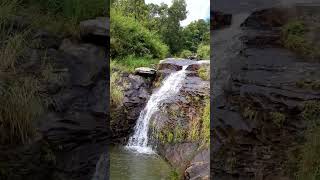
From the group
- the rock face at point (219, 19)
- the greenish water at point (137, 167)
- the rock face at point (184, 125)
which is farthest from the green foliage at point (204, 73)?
the rock face at point (219, 19)

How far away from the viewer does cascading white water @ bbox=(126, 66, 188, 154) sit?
6191 millimetres

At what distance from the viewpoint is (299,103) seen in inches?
129

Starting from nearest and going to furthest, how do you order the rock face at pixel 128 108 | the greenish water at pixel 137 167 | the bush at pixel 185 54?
the greenish water at pixel 137 167
the rock face at pixel 128 108
the bush at pixel 185 54

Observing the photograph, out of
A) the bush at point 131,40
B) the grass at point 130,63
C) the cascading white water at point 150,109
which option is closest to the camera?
the cascading white water at point 150,109

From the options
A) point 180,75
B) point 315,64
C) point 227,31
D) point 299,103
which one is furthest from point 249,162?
point 180,75

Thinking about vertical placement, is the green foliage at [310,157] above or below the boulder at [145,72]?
below

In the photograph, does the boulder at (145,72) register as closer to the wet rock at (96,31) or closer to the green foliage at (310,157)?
the wet rock at (96,31)

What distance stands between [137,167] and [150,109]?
5.80 ft

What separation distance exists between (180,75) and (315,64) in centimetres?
389

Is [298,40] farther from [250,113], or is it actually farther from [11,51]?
[11,51]

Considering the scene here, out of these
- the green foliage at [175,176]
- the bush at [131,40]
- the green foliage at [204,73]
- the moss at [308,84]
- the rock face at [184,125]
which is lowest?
the green foliage at [175,176]

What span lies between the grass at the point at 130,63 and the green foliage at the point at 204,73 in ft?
4.76

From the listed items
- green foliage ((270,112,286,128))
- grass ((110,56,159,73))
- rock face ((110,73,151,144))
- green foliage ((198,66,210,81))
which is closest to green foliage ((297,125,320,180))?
green foliage ((270,112,286,128))

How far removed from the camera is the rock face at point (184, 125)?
4325 millimetres
